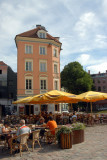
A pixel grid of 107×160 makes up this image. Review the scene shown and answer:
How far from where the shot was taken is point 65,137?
25.2 feet

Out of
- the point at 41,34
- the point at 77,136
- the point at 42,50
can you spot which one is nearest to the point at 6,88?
the point at 42,50

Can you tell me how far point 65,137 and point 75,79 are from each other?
1571 inches

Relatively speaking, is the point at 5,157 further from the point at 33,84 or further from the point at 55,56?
the point at 55,56

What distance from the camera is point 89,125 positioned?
51.2 feet

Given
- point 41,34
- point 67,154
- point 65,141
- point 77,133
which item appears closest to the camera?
point 67,154

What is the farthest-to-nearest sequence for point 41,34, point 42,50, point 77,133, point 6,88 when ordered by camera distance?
point 6,88
point 41,34
point 42,50
point 77,133

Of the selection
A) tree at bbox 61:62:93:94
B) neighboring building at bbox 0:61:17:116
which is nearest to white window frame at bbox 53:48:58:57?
tree at bbox 61:62:93:94

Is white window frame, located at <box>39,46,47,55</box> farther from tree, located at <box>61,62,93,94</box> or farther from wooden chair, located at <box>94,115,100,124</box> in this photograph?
wooden chair, located at <box>94,115,100,124</box>

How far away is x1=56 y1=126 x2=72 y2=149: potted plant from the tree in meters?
37.2

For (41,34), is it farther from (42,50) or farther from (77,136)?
A: (77,136)

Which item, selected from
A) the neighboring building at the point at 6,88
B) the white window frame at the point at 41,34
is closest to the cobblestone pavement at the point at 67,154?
the white window frame at the point at 41,34

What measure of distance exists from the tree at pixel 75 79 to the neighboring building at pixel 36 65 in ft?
45.1

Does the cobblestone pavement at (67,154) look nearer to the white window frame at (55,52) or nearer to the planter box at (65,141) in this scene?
the planter box at (65,141)

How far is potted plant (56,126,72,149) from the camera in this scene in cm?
764
